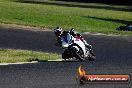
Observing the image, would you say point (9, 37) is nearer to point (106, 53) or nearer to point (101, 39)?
point (101, 39)

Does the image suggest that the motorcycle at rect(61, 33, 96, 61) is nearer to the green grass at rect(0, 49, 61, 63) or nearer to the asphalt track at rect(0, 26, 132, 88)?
the asphalt track at rect(0, 26, 132, 88)

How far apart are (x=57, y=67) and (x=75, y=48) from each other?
178 cm

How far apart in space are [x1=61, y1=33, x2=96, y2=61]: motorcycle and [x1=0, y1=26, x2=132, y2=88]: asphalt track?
0.37 meters

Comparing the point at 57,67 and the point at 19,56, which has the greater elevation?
the point at 57,67

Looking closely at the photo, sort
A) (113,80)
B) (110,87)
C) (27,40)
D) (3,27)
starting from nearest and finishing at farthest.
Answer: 1. (113,80)
2. (110,87)
3. (27,40)
4. (3,27)

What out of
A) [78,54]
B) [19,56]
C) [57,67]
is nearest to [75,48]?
[78,54]

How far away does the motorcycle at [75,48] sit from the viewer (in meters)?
16.3

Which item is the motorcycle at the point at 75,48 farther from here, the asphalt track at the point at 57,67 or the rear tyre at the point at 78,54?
the asphalt track at the point at 57,67

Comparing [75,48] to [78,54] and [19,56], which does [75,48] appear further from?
[19,56]

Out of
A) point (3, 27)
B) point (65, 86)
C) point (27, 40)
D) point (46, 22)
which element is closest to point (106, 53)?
point (27, 40)

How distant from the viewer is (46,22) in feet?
118

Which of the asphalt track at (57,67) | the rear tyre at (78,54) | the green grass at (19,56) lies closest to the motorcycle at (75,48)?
the rear tyre at (78,54)

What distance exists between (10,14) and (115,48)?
18068 millimetres

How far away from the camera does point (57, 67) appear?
1485cm
